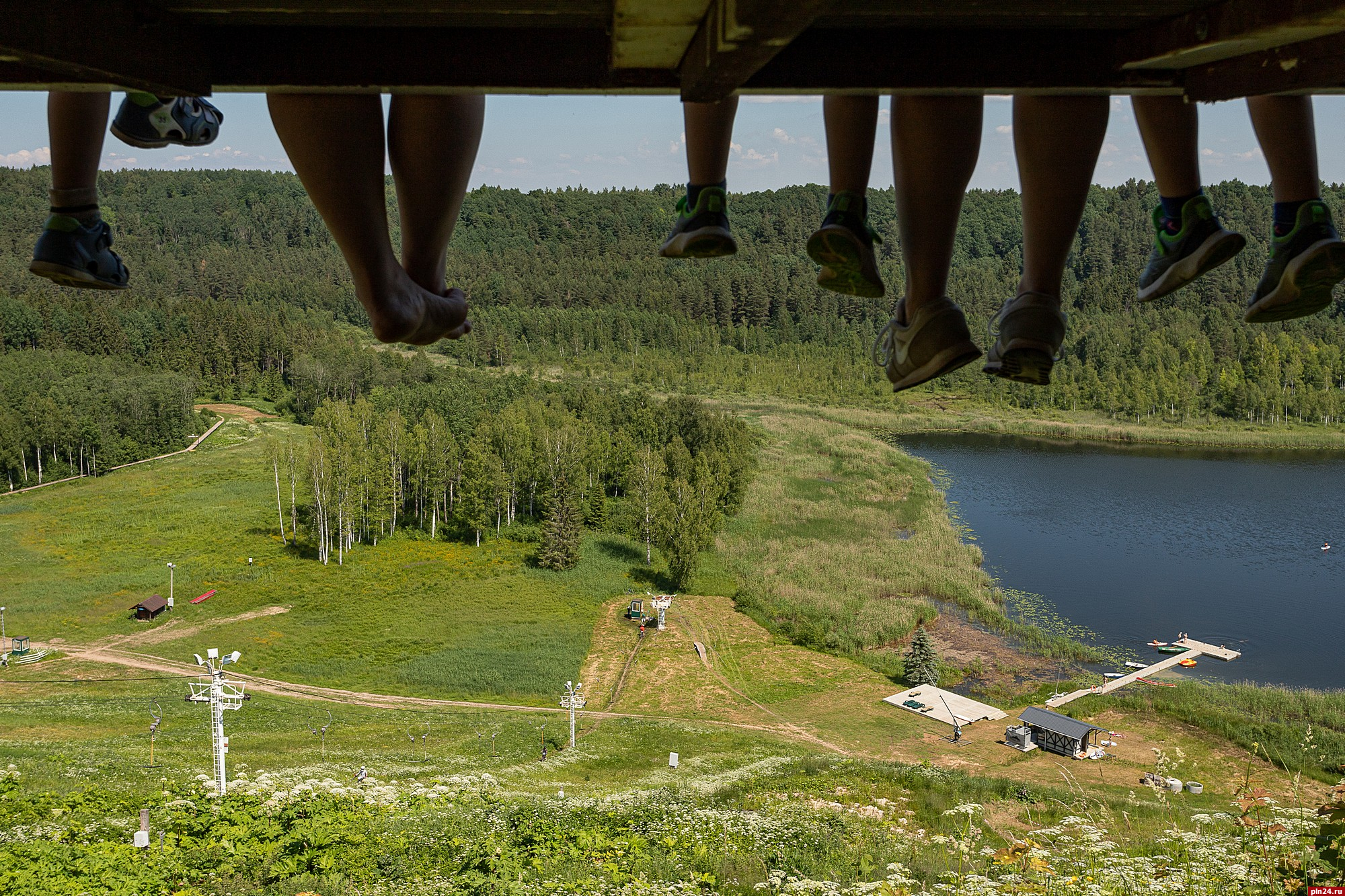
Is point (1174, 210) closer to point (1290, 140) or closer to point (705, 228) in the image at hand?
point (1290, 140)

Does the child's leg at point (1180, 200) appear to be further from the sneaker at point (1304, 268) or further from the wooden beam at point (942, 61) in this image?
the wooden beam at point (942, 61)

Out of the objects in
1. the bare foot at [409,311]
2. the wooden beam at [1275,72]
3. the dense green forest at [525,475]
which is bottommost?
the dense green forest at [525,475]

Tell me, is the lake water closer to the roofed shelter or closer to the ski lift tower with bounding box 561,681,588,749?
the ski lift tower with bounding box 561,681,588,749

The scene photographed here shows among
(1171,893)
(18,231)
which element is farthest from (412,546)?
(18,231)

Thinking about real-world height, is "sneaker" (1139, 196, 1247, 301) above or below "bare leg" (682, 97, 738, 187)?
below

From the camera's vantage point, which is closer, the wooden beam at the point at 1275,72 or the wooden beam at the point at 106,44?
the wooden beam at the point at 106,44

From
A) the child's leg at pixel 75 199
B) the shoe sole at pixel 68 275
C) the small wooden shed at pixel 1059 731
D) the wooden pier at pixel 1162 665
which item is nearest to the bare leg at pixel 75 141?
the child's leg at pixel 75 199

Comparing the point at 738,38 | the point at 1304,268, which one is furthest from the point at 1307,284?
the point at 738,38

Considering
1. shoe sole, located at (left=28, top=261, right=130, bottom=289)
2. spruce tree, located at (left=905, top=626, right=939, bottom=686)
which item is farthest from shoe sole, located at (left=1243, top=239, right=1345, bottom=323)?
spruce tree, located at (left=905, top=626, right=939, bottom=686)
